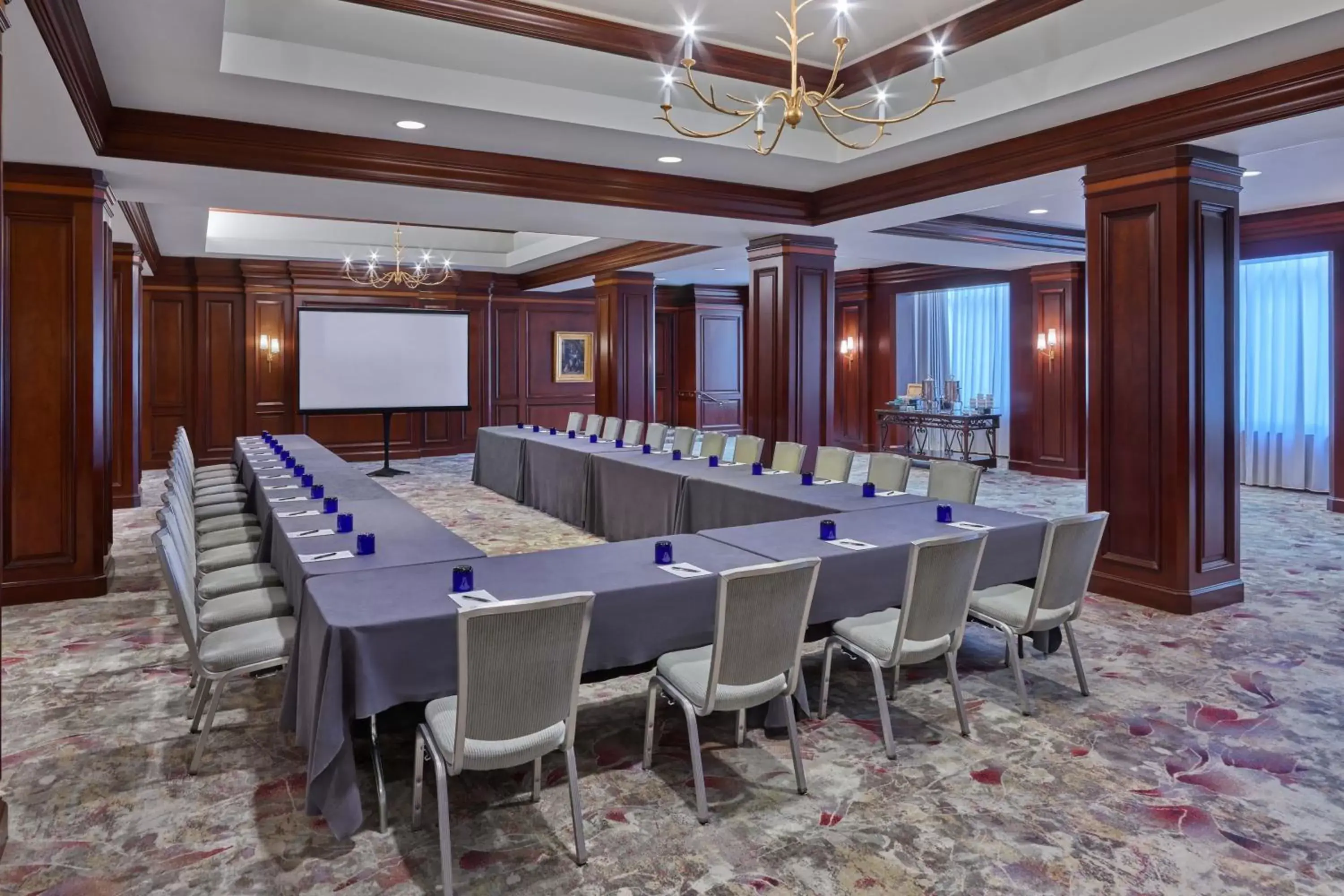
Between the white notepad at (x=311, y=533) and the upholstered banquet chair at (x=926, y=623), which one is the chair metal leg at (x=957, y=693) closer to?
the upholstered banquet chair at (x=926, y=623)

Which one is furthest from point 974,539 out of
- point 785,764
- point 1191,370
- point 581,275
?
point 581,275

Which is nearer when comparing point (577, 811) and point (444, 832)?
point (444, 832)

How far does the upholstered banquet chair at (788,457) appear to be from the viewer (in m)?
6.58

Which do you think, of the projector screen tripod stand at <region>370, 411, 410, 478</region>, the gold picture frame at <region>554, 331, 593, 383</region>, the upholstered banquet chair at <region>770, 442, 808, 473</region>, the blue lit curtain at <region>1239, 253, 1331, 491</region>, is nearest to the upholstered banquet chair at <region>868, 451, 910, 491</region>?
the upholstered banquet chair at <region>770, 442, 808, 473</region>

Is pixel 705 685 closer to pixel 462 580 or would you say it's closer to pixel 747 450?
pixel 462 580

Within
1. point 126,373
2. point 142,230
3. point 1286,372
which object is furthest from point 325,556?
point 1286,372

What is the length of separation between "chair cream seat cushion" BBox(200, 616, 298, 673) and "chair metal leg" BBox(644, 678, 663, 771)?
1315mm

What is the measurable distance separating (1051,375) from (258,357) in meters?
10.9

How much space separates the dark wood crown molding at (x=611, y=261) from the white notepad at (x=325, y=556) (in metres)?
6.29

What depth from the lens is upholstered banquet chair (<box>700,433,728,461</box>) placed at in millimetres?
7703

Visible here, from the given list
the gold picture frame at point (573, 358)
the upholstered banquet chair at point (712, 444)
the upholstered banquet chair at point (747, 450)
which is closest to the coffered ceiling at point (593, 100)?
the upholstered banquet chair at point (747, 450)

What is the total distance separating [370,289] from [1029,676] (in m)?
11.6

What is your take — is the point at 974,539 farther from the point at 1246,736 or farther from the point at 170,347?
the point at 170,347

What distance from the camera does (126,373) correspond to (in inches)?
346
